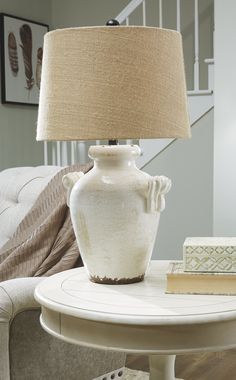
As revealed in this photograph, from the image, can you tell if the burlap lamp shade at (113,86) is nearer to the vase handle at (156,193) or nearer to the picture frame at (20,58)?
the vase handle at (156,193)

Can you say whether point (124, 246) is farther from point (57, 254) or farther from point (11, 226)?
point (11, 226)

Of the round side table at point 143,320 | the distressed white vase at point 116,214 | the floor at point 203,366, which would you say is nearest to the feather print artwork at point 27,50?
the floor at point 203,366

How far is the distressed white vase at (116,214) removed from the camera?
152 cm

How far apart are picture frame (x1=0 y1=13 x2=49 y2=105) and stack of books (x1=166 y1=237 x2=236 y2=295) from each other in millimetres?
3513

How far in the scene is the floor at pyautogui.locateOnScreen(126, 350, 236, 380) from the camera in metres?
2.61

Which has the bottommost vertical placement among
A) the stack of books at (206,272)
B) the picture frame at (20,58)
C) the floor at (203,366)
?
the floor at (203,366)

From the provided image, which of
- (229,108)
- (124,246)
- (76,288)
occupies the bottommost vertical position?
(76,288)

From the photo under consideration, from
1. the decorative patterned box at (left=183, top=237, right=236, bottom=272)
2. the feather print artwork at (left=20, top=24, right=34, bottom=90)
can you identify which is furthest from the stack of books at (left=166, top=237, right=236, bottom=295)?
the feather print artwork at (left=20, top=24, right=34, bottom=90)

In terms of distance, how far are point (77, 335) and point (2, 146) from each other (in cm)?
354

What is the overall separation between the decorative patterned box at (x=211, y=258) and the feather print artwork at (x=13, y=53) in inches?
142

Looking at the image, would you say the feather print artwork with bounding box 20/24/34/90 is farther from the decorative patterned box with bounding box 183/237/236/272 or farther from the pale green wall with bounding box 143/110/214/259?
the decorative patterned box with bounding box 183/237/236/272

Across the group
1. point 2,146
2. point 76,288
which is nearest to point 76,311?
point 76,288

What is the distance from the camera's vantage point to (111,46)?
4.53ft

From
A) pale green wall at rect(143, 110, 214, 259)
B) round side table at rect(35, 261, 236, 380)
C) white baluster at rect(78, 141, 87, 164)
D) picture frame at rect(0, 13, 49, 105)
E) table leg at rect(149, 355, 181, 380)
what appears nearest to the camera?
round side table at rect(35, 261, 236, 380)
